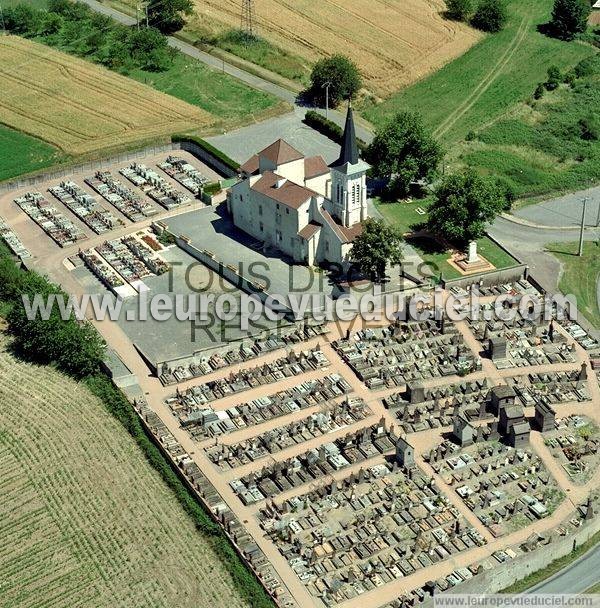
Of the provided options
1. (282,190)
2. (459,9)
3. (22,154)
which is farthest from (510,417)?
(459,9)

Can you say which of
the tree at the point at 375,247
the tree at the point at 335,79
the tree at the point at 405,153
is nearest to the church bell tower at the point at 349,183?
the tree at the point at 375,247

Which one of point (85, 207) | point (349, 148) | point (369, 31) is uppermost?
point (349, 148)

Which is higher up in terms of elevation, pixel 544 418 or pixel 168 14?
pixel 168 14

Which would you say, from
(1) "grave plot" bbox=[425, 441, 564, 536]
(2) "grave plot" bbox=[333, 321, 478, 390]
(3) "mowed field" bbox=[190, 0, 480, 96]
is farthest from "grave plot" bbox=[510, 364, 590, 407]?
(3) "mowed field" bbox=[190, 0, 480, 96]

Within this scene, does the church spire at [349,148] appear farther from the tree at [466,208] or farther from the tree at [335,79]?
the tree at [335,79]

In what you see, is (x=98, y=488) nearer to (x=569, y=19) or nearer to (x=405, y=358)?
(x=405, y=358)

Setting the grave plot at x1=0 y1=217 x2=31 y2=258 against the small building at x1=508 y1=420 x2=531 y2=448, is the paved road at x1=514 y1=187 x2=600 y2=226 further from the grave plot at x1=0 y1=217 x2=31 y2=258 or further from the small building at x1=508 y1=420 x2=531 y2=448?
the grave plot at x1=0 y1=217 x2=31 y2=258

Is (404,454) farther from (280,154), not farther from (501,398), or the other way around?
(280,154)

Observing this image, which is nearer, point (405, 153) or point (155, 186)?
point (405, 153)
